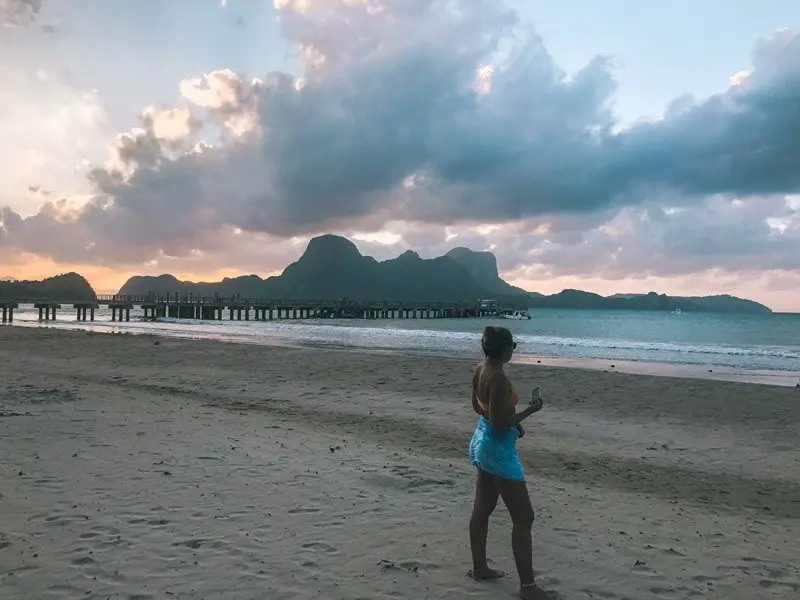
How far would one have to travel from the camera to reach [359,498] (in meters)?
5.93

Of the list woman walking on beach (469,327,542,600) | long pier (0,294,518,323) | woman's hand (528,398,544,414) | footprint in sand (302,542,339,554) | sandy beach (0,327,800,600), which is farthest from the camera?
long pier (0,294,518,323)

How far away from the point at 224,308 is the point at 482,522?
293 feet

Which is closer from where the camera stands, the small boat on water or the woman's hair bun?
the woman's hair bun

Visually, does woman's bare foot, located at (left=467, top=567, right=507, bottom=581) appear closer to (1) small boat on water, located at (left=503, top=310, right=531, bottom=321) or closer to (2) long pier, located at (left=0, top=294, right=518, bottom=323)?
(2) long pier, located at (left=0, top=294, right=518, bottom=323)

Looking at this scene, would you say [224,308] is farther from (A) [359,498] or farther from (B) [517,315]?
(A) [359,498]

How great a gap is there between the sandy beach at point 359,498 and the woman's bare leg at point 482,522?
0.57 feet

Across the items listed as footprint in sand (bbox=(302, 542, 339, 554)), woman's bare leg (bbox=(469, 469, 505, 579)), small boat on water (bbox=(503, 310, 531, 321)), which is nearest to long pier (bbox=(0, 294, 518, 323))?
small boat on water (bbox=(503, 310, 531, 321))

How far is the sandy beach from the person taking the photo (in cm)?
416

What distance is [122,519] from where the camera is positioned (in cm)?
502

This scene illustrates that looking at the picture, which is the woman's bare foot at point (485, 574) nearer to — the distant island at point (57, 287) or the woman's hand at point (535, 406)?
the woman's hand at point (535, 406)

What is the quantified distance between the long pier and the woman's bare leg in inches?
2653

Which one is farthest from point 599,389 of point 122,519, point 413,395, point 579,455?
point 122,519

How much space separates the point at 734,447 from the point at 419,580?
795 centimetres

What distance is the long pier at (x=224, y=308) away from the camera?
69.3 meters
